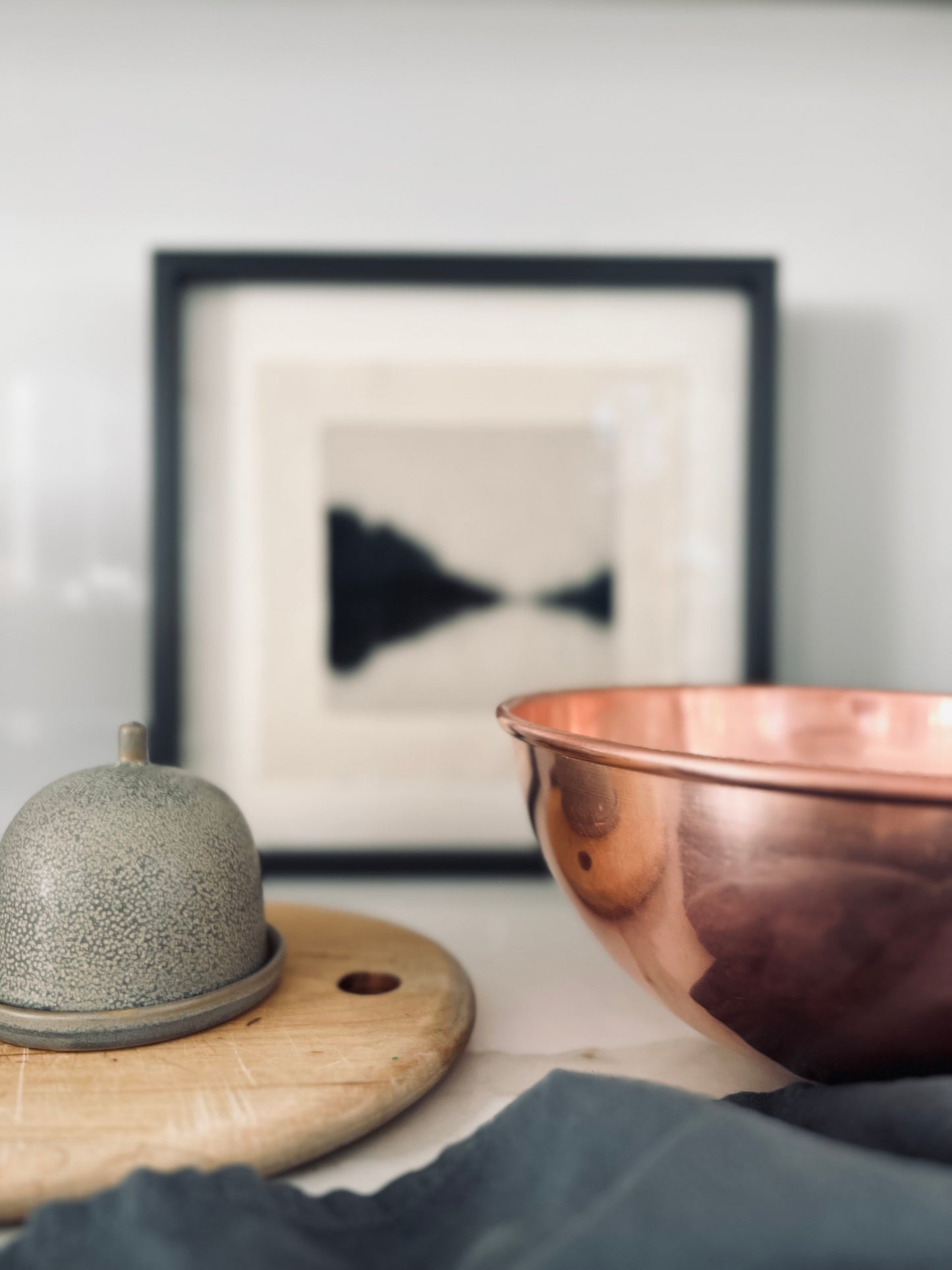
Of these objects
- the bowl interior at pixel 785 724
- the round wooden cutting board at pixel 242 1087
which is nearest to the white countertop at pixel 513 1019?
the round wooden cutting board at pixel 242 1087

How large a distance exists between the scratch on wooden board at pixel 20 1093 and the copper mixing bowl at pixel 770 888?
0.23m

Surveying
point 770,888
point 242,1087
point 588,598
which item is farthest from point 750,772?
point 588,598

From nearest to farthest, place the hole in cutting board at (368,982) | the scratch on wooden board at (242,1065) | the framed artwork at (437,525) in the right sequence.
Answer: the scratch on wooden board at (242,1065) < the hole in cutting board at (368,982) < the framed artwork at (437,525)

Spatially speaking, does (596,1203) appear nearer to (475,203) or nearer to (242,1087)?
(242,1087)

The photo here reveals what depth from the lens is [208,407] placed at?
64 centimetres

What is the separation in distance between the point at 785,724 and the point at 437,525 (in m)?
0.29

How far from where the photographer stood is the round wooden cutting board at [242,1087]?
294 millimetres

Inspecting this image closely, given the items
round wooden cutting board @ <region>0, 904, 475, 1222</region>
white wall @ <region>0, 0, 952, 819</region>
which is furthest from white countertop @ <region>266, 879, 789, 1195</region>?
white wall @ <region>0, 0, 952, 819</region>

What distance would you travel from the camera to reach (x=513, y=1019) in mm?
452

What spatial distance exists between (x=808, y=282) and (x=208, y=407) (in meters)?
0.49

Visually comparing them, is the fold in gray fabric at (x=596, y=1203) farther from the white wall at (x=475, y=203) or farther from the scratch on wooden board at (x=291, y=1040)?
the white wall at (x=475, y=203)

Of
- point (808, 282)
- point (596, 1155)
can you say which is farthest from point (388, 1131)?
point (808, 282)

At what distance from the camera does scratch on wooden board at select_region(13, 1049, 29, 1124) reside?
312 millimetres

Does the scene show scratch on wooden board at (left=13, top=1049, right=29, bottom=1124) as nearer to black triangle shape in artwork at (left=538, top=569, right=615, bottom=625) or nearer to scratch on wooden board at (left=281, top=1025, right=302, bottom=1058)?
scratch on wooden board at (left=281, top=1025, right=302, bottom=1058)
